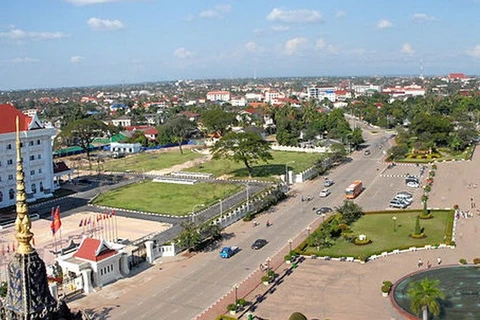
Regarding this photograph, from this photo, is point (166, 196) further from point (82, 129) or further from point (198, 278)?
point (82, 129)

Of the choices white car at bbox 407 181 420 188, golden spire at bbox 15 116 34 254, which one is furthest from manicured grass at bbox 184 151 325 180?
golden spire at bbox 15 116 34 254

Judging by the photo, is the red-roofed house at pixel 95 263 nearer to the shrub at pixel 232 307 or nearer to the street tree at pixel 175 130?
the shrub at pixel 232 307

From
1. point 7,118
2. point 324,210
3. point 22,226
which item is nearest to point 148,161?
point 7,118

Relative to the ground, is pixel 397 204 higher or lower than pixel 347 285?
higher

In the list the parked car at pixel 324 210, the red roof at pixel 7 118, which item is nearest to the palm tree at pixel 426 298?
the parked car at pixel 324 210

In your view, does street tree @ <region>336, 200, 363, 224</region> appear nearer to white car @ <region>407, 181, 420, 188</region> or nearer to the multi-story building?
white car @ <region>407, 181, 420, 188</region>

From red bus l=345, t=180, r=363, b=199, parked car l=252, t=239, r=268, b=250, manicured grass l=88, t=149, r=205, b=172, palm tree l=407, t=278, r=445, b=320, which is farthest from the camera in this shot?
manicured grass l=88, t=149, r=205, b=172
